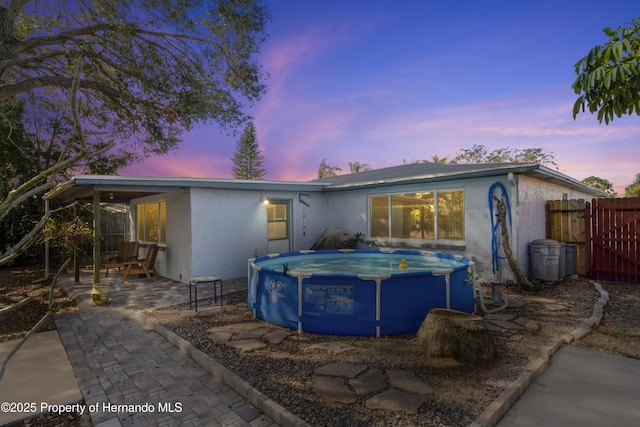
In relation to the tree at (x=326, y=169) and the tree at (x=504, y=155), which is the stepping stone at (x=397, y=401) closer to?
the tree at (x=504, y=155)

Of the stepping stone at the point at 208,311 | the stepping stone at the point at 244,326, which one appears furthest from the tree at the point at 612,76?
the stepping stone at the point at 208,311

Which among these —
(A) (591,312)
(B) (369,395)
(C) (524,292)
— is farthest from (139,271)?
(A) (591,312)

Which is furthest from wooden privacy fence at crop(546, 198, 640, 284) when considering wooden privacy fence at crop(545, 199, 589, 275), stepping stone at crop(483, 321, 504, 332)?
stepping stone at crop(483, 321, 504, 332)

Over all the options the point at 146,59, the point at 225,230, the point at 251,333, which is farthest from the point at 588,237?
the point at 146,59

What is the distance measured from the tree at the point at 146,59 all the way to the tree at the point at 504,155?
96.8ft

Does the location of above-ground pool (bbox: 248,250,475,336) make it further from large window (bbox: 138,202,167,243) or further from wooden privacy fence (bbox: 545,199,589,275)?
large window (bbox: 138,202,167,243)

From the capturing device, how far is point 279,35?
1003 cm

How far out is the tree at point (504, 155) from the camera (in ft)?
104

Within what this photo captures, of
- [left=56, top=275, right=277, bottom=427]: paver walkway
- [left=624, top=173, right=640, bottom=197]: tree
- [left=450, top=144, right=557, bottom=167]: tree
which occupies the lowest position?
[left=56, top=275, right=277, bottom=427]: paver walkway

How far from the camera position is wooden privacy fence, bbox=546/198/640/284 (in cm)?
841

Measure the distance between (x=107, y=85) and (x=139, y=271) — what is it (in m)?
5.58

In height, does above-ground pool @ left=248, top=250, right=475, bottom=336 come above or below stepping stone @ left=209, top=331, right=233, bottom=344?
above

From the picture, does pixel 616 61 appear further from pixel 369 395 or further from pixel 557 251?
pixel 369 395

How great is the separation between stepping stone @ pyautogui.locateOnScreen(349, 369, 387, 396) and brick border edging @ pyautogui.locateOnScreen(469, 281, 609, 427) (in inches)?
38.1
